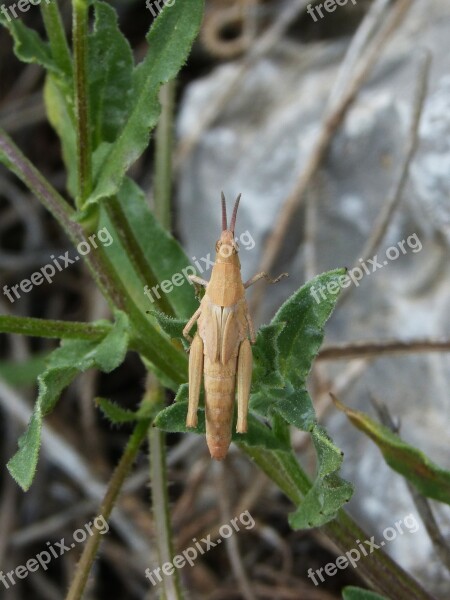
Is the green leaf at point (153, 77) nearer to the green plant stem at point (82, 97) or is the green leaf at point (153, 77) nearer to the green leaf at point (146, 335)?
the green plant stem at point (82, 97)

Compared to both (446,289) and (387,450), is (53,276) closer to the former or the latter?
(446,289)

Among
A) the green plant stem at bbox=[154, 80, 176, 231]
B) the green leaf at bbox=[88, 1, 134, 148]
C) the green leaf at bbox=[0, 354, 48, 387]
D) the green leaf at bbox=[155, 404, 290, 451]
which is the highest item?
the green leaf at bbox=[88, 1, 134, 148]

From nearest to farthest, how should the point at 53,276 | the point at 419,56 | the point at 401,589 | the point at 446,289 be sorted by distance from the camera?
the point at 401,589 < the point at 446,289 < the point at 419,56 < the point at 53,276

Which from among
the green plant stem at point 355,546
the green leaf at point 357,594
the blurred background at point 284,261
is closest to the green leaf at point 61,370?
the green plant stem at point 355,546

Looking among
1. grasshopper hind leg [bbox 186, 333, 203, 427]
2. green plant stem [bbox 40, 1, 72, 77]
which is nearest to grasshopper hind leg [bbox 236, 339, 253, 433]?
grasshopper hind leg [bbox 186, 333, 203, 427]

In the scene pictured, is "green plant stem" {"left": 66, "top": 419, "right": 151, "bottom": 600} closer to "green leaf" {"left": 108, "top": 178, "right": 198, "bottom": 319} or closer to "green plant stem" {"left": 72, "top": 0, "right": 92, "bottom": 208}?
"green leaf" {"left": 108, "top": 178, "right": 198, "bottom": 319}

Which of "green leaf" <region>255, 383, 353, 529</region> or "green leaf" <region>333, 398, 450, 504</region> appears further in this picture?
"green leaf" <region>333, 398, 450, 504</region>

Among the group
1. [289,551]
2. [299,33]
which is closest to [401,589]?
[289,551]
